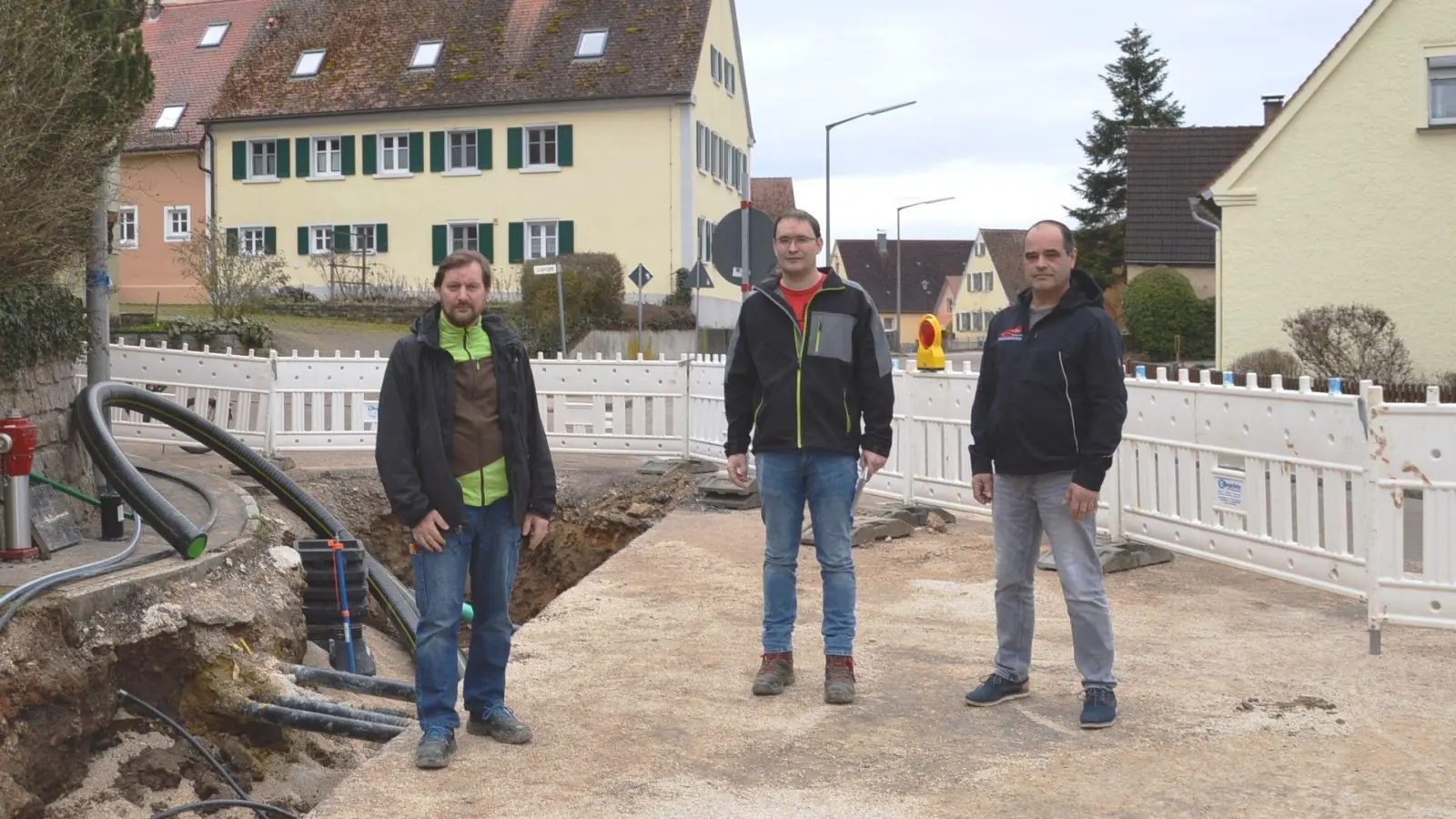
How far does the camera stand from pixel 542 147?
42188 millimetres

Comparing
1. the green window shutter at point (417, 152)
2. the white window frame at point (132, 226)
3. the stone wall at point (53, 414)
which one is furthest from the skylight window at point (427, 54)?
the stone wall at point (53, 414)

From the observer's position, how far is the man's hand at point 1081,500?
5656 millimetres

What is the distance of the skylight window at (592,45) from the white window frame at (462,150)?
3807 millimetres

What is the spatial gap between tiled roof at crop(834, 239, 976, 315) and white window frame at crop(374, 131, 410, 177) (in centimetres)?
5994

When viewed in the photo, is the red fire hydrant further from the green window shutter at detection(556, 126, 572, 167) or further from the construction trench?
the green window shutter at detection(556, 126, 572, 167)

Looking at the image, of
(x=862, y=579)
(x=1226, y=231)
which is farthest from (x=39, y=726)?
(x=1226, y=231)

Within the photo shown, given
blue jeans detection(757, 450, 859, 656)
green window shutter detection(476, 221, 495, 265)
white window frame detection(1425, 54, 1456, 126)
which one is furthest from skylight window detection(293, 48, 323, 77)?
blue jeans detection(757, 450, 859, 656)

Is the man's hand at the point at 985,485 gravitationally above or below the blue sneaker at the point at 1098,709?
above

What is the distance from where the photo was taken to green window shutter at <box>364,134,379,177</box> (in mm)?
43188

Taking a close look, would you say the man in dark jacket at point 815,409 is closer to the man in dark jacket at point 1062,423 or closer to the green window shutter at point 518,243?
the man in dark jacket at point 1062,423

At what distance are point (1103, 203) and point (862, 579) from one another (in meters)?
48.1

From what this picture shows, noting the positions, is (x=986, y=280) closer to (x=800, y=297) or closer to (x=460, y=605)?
(x=800, y=297)

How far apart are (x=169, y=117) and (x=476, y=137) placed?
10.6 m

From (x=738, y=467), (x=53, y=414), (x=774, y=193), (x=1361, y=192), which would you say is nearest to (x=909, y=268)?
(x=774, y=193)
